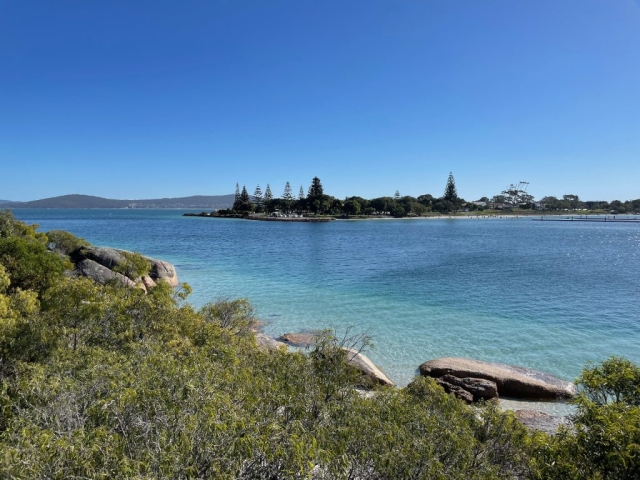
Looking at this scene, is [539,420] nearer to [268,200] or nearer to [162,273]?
[162,273]

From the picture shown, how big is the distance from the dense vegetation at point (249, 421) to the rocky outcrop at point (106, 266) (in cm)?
1243

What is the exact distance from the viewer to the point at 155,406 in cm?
462

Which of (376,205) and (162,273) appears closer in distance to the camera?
(162,273)

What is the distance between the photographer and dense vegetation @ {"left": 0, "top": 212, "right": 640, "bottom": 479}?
12.4 feet

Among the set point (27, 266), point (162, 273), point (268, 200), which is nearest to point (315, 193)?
point (268, 200)

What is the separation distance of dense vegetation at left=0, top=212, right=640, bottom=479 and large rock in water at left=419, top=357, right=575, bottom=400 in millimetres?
5805

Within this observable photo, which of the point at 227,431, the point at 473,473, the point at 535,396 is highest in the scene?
the point at 227,431

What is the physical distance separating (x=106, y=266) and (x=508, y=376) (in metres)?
22.7

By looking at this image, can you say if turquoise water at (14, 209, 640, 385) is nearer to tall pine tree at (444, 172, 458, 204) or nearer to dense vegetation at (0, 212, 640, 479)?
dense vegetation at (0, 212, 640, 479)

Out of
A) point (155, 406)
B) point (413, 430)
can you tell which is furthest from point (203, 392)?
point (413, 430)

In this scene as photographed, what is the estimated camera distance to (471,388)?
1179 cm

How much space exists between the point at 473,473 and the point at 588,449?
1323 mm

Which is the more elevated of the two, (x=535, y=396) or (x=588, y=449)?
(x=588, y=449)

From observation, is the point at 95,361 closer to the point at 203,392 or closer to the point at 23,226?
the point at 203,392
